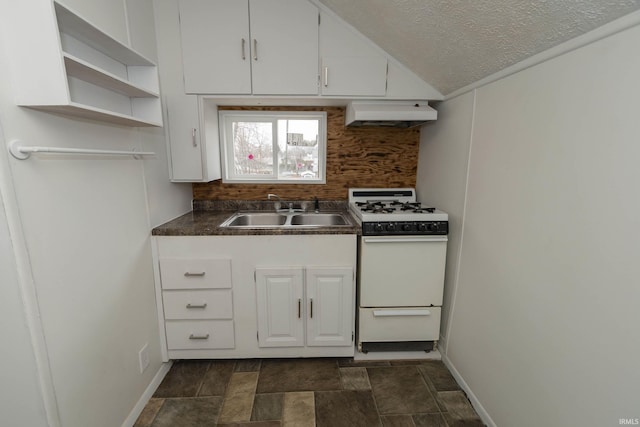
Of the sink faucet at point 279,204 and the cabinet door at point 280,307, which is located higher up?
the sink faucet at point 279,204

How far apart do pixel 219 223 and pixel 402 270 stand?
134 centimetres

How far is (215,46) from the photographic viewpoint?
1.85m

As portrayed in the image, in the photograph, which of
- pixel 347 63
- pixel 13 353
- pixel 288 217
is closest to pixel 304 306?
pixel 288 217

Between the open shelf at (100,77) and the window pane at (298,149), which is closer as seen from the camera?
the open shelf at (100,77)

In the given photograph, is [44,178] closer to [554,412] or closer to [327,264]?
[327,264]

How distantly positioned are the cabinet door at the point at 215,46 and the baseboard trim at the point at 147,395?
1.92 metres

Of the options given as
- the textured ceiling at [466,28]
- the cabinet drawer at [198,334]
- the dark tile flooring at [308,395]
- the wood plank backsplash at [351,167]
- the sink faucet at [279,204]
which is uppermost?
the textured ceiling at [466,28]

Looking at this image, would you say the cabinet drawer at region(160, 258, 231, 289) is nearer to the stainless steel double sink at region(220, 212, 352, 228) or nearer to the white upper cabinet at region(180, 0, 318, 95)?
the stainless steel double sink at region(220, 212, 352, 228)

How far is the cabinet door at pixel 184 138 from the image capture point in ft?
6.27

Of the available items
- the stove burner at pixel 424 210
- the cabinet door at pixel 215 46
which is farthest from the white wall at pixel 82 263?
the stove burner at pixel 424 210

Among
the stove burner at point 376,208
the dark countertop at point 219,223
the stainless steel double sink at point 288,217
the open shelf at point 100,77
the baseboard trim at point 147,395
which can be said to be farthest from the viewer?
the stainless steel double sink at point 288,217

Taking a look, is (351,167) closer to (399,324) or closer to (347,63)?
(347,63)

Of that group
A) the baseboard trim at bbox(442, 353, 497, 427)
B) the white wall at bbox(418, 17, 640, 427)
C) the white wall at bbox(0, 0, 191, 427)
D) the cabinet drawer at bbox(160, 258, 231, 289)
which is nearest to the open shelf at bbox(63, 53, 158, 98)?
the white wall at bbox(0, 0, 191, 427)

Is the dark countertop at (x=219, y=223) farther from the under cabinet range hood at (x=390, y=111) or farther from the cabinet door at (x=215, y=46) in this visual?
the cabinet door at (x=215, y=46)
